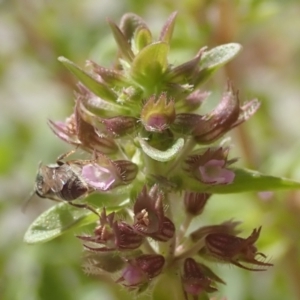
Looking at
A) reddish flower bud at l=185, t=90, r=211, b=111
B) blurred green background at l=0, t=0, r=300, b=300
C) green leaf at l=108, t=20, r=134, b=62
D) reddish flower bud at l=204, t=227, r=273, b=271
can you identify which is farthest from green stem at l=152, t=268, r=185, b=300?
blurred green background at l=0, t=0, r=300, b=300

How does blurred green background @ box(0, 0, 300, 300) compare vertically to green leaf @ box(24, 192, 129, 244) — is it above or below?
below

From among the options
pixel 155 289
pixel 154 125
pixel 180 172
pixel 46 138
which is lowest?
pixel 46 138

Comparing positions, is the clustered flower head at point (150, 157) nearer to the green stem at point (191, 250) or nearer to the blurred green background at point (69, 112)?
the green stem at point (191, 250)

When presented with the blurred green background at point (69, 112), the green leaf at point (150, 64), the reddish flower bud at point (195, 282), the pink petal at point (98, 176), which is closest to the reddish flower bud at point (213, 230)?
the reddish flower bud at point (195, 282)

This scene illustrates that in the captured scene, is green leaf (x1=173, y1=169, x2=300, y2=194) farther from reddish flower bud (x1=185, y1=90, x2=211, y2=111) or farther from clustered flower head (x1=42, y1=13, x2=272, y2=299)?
reddish flower bud (x1=185, y1=90, x2=211, y2=111)

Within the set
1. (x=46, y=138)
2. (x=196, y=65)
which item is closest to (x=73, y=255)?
(x=46, y=138)

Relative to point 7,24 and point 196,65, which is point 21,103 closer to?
point 7,24

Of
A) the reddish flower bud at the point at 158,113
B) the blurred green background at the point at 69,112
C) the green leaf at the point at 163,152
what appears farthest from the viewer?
the blurred green background at the point at 69,112
